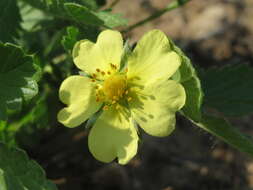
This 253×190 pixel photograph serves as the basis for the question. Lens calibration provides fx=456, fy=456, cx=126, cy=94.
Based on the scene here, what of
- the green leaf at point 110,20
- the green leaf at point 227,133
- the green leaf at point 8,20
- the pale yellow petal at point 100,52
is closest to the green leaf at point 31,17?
the green leaf at point 8,20

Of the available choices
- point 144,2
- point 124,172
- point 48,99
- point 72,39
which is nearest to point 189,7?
point 144,2

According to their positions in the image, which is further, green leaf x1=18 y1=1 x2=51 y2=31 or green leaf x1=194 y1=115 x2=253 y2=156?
green leaf x1=18 y1=1 x2=51 y2=31

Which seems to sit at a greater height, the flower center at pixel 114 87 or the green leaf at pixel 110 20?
the green leaf at pixel 110 20

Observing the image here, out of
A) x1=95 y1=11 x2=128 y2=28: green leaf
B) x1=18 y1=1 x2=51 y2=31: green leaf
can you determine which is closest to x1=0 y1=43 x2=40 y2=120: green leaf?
x1=95 y1=11 x2=128 y2=28: green leaf

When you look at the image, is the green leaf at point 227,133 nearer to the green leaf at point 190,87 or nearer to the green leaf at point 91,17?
the green leaf at point 190,87

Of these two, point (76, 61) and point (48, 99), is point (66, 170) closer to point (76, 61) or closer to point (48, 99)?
point (48, 99)

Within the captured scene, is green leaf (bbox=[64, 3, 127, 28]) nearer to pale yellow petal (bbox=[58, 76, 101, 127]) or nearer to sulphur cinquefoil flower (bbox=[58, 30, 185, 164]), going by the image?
sulphur cinquefoil flower (bbox=[58, 30, 185, 164])

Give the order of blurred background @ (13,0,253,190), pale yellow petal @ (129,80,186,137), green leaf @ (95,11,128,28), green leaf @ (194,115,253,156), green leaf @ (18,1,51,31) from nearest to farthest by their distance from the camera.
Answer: pale yellow petal @ (129,80,186,137), green leaf @ (194,115,253,156), green leaf @ (95,11,128,28), green leaf @ (18,1,51,31), blurred background @ (13,0,253,190)
